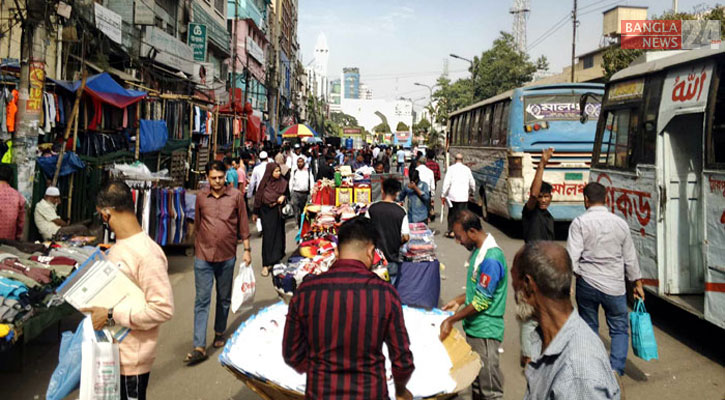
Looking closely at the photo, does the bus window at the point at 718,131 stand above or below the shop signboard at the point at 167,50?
below

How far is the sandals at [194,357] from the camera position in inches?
235

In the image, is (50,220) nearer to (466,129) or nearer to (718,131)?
(718,131)

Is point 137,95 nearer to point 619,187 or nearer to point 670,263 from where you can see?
point 619,187

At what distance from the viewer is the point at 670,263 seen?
6840 mm

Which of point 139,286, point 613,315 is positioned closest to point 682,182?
point 613,315

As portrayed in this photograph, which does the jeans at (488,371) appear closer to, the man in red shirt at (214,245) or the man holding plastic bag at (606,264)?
the man holding plastic bag at (606,264)

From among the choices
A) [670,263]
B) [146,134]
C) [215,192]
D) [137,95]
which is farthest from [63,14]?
[670,263]

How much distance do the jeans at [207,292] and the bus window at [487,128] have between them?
11050 millimetres

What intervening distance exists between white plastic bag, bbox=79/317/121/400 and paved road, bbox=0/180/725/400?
2.14 metres

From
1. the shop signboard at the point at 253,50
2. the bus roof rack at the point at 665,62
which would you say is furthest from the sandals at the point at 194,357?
the shop signboard at the point at 253,50

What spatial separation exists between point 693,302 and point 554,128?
23.3 ft

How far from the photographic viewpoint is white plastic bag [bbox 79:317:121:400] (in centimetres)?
311

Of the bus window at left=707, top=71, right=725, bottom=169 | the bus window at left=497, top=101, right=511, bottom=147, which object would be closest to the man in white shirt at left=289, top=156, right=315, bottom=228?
the bus window at left=497, top=101, right=511, bottom=147

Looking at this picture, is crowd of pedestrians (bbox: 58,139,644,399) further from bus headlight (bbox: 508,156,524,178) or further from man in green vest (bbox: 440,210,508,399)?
bus headlight (bbox: 508,156,524,178)
